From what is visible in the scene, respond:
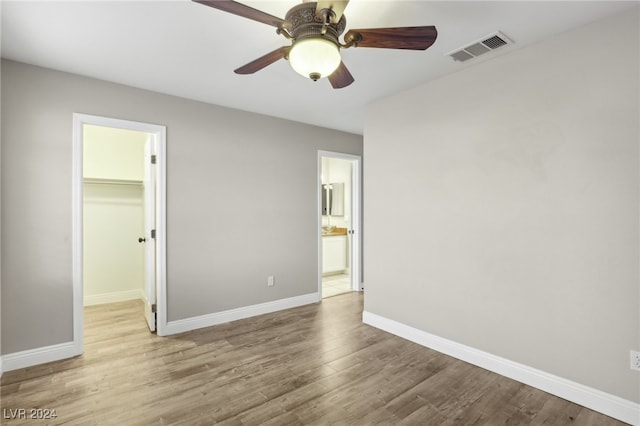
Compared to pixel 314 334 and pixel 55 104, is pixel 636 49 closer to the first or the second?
pixel 314 334

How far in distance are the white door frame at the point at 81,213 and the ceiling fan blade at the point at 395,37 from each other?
8.17 feet

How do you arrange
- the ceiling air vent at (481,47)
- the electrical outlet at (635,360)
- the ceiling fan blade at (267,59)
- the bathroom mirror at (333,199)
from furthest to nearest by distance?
the bathroom mirror at (333,199), the ceiling air vent at (481,47), the electrical outlet at (635,360), the ceiling fan blade at (267,59)

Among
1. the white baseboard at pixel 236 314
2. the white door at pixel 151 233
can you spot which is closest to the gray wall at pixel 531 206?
the white baseboard at pixel 236 314

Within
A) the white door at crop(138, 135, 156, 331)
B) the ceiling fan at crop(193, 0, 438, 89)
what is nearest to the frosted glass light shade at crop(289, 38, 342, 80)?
the ceiling fan at crop(193, 0, 438, 89)

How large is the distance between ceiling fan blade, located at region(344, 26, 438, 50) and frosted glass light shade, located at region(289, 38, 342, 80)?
0.12 metres

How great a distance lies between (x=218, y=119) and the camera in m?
3.79

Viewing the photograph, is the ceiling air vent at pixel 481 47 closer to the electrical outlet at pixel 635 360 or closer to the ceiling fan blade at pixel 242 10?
the ceiling fan blade at pixel 242 10

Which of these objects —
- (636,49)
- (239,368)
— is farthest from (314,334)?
(636,49)

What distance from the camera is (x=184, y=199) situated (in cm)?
354

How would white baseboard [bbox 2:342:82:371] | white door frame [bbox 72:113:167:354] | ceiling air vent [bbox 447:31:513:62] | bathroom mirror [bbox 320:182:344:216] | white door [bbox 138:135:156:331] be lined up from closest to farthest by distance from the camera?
ceiling air vent [bbox 447:31:513:62]
white baseboard [bbox 2:342:82:371]
white door frame [bbox 72:113:167:354]
white door [bbox 138:135:156:331]
bathroom mirror [bbox 320:182:344:216]

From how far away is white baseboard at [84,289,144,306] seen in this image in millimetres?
4469

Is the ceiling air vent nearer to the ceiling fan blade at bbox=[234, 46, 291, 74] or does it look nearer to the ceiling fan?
the ceiling fan

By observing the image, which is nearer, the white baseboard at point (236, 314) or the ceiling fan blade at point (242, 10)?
the ceiling fan blade at point (242, 10)

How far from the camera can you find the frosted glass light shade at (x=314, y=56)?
1662 mm
